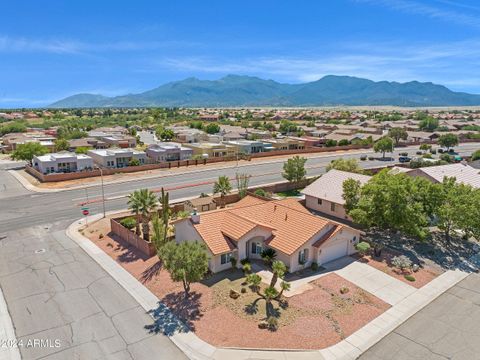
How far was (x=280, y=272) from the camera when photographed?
2527cm

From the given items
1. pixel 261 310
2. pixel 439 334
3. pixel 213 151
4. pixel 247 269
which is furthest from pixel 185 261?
pixel 213 151

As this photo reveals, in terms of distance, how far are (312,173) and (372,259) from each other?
40.3m

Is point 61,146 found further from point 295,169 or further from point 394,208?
point 394,208

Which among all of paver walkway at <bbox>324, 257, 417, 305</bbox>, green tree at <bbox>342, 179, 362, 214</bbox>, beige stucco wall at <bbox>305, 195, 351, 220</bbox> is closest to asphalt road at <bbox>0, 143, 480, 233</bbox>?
beige stucco wall at <bbox>305, 195, 351, 220</bbox>

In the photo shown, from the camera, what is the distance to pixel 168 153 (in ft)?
268

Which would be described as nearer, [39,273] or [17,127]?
[39,273]

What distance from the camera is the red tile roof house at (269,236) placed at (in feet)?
99.9

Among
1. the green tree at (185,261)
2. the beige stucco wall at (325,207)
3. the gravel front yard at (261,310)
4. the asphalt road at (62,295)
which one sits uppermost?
the green tree at (185,261)

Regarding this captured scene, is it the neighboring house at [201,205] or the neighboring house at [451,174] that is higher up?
the neighboring house at [451,174]

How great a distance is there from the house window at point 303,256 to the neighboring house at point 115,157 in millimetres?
54515

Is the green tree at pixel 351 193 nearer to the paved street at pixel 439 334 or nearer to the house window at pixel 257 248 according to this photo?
the house window at pixel 257 248

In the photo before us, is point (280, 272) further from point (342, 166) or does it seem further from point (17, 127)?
point (17, 127)

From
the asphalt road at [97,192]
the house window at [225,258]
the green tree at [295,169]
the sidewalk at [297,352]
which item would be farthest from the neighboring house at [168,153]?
the house window at [225,258]

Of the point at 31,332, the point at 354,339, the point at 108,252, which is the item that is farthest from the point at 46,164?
the point at 354,339
